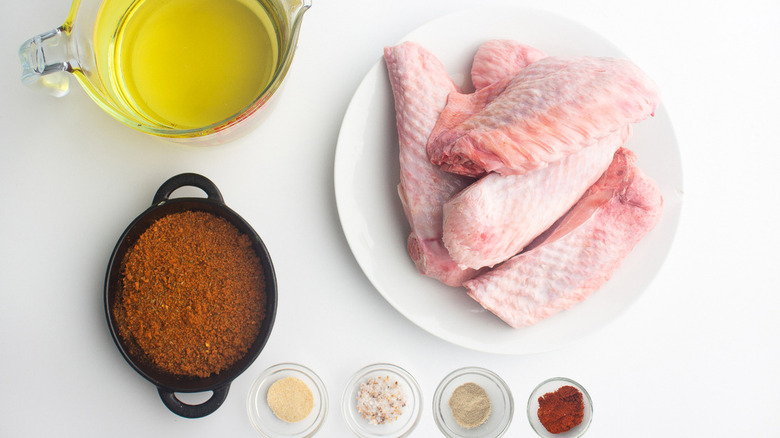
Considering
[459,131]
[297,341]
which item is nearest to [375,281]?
[297,341]

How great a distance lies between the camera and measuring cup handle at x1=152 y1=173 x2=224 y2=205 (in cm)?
104

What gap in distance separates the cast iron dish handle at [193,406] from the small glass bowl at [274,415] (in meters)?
0.08

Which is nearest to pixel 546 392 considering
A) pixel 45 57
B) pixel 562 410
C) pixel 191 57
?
pixel 562 410

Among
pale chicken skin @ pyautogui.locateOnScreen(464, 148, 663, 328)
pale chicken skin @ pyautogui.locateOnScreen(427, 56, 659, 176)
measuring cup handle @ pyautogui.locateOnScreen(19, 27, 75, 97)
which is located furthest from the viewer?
pale chicken skin @ pyautogui.locateOnScreen(464, 148, 663, 328)

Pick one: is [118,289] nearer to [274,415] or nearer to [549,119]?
[274,415]

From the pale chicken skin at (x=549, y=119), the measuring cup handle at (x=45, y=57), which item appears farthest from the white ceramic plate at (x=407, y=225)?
the measuring cup handle at (x=45, y=57)

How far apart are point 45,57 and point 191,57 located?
22 cm

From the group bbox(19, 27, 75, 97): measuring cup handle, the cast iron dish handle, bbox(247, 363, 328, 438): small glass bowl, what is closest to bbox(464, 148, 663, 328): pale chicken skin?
bbox(247, 363, 328, 438): small glass bowl

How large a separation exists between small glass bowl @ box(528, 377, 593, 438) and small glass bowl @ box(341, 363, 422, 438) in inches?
9.2

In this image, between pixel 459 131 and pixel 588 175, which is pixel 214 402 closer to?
pixel 459 131

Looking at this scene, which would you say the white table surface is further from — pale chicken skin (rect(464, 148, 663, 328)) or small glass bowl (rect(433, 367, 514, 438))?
pale chicken skin (rect(464, 148, 663, 328))

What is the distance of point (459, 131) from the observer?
0.99m

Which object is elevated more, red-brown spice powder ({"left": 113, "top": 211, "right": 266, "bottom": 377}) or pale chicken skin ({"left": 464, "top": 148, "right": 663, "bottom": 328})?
red-brown spice powder ({"left": 113, "top": 211, "right": 266, "bottom": 377})

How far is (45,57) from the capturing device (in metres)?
0.84
